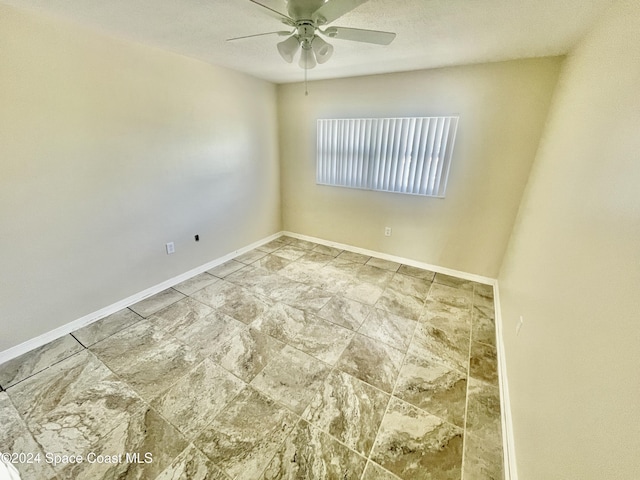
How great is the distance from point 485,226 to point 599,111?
172 cm

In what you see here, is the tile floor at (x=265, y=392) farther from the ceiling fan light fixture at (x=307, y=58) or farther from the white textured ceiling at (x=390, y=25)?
the white textured ceiling at (x=390, y=25)

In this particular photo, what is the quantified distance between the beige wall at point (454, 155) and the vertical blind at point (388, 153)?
10 cm

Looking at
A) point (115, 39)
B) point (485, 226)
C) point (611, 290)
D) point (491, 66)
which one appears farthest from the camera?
point (485, 226)

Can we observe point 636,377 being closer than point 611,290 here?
Yes

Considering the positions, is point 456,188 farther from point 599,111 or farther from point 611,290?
point 611,290

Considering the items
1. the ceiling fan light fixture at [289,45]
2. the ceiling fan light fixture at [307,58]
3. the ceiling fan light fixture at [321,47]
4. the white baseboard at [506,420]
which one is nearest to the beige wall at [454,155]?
the white baseboard at [506,420]

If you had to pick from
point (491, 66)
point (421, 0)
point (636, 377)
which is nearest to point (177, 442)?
point (636, 377)

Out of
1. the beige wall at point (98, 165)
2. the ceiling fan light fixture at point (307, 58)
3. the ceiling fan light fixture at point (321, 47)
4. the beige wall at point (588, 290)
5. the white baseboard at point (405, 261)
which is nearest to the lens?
the beige wall at point (588, 290)

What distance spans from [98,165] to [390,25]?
2.55 metres

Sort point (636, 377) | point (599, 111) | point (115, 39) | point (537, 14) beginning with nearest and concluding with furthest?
point (636, 377) < point (599, 111) < point (537, 14) < point (115, 39)

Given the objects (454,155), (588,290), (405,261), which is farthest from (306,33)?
(405,261)

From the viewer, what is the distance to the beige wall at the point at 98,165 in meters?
1.76

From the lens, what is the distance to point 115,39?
208 centimetres

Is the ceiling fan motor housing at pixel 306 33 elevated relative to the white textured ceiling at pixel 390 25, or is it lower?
lower
